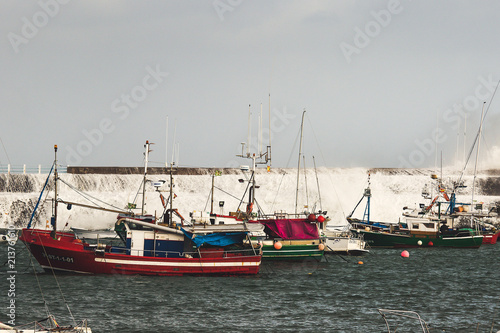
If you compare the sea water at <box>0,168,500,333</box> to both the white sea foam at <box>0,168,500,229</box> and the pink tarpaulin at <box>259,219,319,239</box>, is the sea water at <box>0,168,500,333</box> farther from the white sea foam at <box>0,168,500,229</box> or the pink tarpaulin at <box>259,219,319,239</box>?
the white sea foam at <box>0,168,500,229</box>

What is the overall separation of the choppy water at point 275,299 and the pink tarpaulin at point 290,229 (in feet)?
8.46

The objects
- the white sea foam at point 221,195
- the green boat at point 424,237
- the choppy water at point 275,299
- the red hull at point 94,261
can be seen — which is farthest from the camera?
the white sea foam at point 221,195

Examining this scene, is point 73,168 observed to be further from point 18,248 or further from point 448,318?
point 448,318

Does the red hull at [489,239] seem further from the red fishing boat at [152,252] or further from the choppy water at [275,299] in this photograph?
the red fishing boat at [152,252]

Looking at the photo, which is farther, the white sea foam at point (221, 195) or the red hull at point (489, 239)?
the white sea foam at point (221, 195)

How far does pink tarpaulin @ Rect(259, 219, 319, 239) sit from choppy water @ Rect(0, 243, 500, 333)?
258 centimetres

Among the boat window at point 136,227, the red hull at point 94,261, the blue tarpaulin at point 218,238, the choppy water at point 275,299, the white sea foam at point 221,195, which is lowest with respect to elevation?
the choppy water at point 275,299

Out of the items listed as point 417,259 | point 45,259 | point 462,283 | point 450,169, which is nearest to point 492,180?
point 450,169

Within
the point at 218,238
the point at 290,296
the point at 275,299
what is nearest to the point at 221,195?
the point at 218,238

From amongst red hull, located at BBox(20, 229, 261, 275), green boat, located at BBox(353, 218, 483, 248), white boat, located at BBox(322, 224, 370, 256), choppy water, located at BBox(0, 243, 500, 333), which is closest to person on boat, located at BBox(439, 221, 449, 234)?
green boat, located at BBox(353, 218, 483, 248)

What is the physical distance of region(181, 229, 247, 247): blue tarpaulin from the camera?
38281mm

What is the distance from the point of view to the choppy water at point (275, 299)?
84.0ft

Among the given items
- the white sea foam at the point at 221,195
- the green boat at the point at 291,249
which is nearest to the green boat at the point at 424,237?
the green boat at the point at 291,249

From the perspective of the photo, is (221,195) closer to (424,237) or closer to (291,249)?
(424,237)
